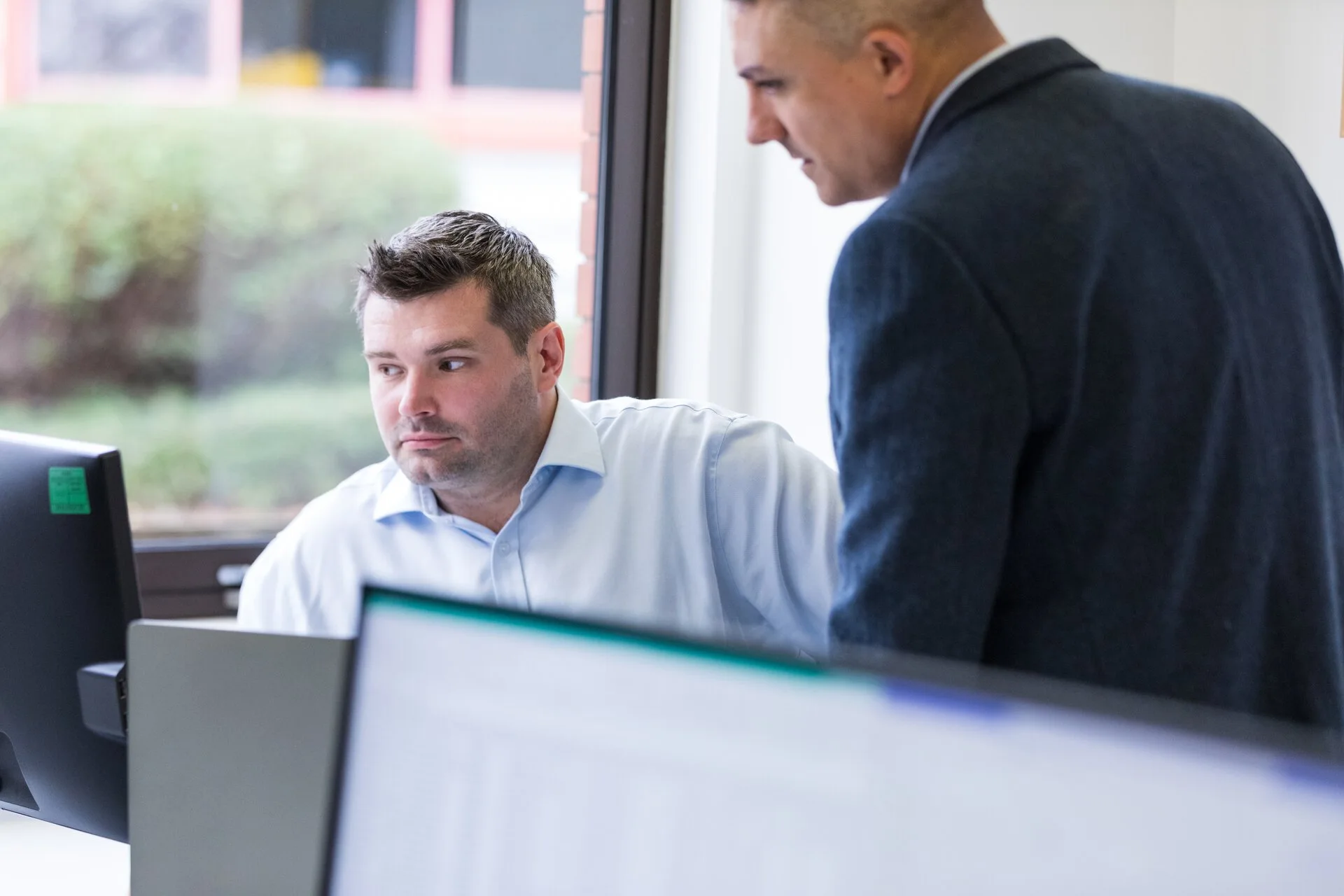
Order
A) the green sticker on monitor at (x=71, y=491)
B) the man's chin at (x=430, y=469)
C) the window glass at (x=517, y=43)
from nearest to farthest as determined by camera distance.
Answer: the green sticker on monitor at (x=71, y=491)
the man's chin at (x=430, y=469)
the window glass at (x=517, y=43)

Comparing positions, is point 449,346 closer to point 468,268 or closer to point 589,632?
point 468,268

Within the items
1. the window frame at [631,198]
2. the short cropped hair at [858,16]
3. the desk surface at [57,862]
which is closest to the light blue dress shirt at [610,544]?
the desk surface at [57,862]

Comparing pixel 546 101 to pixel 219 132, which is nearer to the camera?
pixel 219 132

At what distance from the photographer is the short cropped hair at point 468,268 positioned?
1.65 metres

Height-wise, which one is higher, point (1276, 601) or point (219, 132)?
point (219, 132)

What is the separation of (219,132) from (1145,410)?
188cm

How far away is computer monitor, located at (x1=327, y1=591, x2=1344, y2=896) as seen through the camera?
443 mm

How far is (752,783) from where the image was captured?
1.71ft

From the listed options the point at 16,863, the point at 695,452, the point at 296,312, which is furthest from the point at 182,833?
the point at 296,312

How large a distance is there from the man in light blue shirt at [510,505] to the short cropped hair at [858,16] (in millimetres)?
791

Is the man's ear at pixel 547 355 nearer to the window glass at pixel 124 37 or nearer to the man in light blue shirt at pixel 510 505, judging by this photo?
the man in light blue shirt at pixel 510 505

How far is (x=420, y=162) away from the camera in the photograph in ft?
8.36

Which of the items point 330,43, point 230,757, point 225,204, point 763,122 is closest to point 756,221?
point 330,43

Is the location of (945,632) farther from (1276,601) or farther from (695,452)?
(695,452)
